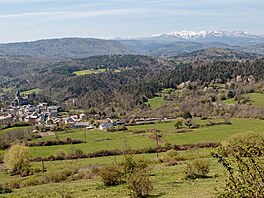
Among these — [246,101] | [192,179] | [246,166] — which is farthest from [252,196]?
[246,101]

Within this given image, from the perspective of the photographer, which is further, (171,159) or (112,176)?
(171,159)

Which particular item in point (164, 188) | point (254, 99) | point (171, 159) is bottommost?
point (254, 99)

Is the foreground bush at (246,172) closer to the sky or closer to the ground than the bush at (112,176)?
closer to the sky

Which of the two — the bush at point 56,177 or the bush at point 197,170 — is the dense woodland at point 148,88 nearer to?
the bush at point 56,177

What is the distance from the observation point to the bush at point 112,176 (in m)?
29.7

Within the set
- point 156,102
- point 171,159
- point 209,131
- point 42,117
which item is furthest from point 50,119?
point 171,159

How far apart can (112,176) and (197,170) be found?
252 inches

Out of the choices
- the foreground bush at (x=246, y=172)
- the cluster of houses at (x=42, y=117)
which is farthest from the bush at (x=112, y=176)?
the cluster of houses at (x=42, y=117)

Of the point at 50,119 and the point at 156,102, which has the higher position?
the point at 156,102

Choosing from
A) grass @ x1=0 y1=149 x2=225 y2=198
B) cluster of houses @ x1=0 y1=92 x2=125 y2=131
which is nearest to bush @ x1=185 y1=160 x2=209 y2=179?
grass @ x1=0 y1=149 x2=225 y2=198

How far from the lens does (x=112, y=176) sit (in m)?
29.8

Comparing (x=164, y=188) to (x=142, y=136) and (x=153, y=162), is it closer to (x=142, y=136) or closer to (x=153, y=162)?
(x=153, y=162)

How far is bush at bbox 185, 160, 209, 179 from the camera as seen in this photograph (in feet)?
96.7

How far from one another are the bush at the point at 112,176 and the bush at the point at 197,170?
5.09 meters
